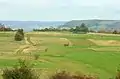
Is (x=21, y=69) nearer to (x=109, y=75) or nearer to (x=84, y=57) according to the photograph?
(x=109, y=75)

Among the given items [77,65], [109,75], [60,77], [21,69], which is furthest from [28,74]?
[77,65]

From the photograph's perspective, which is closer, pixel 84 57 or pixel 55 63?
pixel 55 63

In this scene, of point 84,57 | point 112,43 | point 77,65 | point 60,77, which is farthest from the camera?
point 112,43

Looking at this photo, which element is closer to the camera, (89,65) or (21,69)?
(21,69)

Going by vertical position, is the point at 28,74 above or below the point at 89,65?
above

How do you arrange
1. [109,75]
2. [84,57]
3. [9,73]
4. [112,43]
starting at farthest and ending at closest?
[112,43]
[84,57]
[109,75]
[9,73]

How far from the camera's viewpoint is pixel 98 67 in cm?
4209

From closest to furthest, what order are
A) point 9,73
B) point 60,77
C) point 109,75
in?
1. point 9,73
2. point 60,77
3. point 109,75

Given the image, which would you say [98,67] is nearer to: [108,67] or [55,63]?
[108,67]

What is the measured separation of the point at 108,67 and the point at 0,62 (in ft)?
43.8

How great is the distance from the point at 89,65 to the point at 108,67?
234 centimetres

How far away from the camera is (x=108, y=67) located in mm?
42344

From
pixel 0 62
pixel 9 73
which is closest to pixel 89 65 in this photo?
pixel 0 62

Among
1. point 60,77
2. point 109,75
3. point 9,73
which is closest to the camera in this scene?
point 9,73
